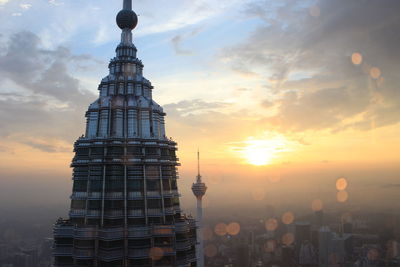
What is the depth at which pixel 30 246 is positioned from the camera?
127625 millimetres

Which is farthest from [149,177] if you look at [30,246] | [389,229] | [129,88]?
[389,229]

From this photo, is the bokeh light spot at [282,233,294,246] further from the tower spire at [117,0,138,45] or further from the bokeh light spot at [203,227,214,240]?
the tower spire at [117,0,138,45]

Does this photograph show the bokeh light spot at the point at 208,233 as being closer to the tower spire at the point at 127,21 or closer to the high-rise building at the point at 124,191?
the high-rise building at the point at 124,191

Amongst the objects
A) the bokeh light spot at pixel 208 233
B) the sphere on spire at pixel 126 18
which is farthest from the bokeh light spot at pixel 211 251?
the sphere on spire at pixel 126 18

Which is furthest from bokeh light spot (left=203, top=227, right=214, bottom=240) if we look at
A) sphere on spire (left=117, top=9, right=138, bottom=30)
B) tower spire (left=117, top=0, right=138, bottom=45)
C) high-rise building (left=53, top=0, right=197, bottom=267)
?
sphere on spire (left=117, top=9, right=138, bottom=30)

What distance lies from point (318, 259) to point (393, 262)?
28313mm

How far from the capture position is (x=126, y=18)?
1351 inches

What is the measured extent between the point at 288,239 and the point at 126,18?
16401cm

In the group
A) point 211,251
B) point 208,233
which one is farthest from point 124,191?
point 208,233

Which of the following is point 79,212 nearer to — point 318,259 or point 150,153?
point 150,153

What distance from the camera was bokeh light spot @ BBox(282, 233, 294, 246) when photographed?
168 meters

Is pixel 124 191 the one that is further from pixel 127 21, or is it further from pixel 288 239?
pixel 288 239

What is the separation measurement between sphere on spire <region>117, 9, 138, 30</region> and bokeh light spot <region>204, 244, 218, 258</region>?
422ft

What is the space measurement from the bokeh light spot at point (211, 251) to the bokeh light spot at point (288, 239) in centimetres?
3651
